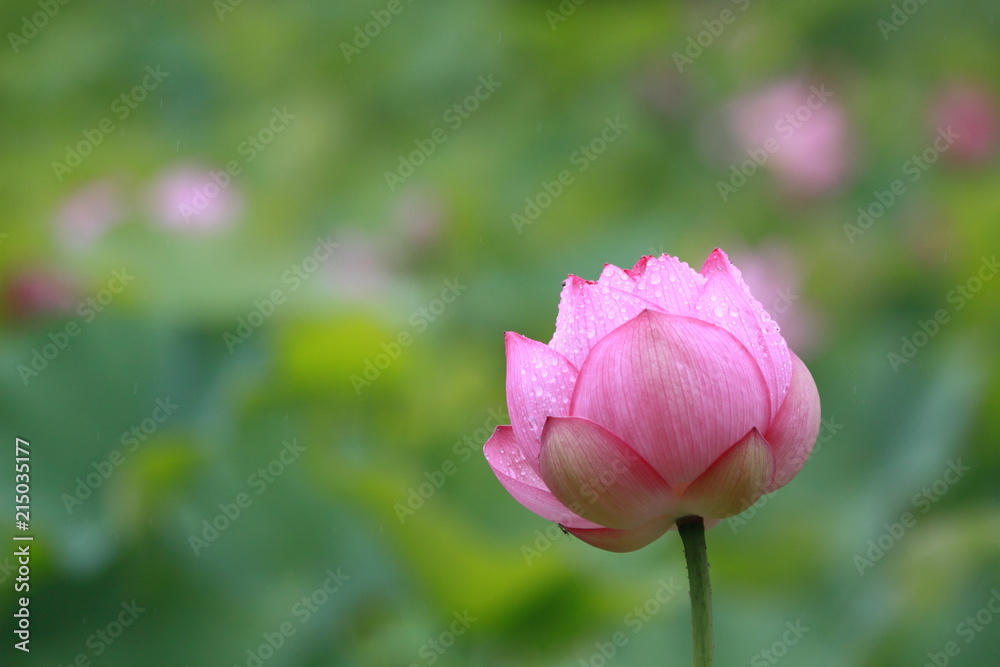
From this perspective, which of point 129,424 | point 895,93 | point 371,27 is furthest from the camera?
point 371,27

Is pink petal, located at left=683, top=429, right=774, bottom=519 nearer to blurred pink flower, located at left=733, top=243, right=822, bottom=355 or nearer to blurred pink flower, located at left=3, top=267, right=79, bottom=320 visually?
blurred pink flower, located at left=733, top=243, right=822, bottom=355

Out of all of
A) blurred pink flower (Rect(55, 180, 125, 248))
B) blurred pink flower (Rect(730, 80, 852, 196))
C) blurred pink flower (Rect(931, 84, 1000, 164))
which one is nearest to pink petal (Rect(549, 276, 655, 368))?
blurred pink flower (Rect(55, 180, 125, 248))

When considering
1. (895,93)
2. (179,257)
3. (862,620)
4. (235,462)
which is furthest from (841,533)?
(895,93)

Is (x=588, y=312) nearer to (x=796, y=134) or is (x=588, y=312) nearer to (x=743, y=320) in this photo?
(x=743, y=320)

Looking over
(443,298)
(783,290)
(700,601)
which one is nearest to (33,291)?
(443,298)

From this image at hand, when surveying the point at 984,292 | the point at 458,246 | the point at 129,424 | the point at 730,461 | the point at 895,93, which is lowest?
the point at 129,424

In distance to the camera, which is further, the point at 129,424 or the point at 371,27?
the point at 371,27

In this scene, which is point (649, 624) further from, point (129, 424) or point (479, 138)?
point (479, 138)
